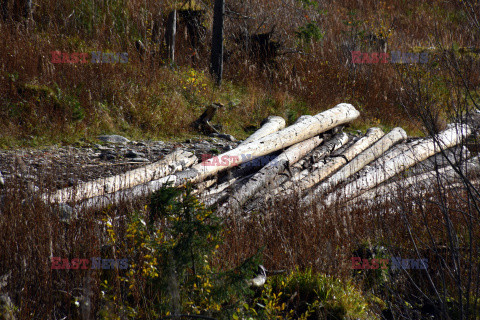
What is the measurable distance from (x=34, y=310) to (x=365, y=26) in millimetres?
13369

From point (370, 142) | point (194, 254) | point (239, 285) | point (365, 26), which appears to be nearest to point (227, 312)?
point (239, 285)

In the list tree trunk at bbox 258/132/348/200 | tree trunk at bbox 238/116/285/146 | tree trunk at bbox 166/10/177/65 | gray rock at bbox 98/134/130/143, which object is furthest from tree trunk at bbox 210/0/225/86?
tree trunk at bbox 258/132/348/200

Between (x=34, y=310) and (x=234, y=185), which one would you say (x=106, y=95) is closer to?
(x=234, y=185)

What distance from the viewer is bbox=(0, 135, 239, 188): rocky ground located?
190 inches

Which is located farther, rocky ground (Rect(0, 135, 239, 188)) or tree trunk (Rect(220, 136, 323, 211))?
rocky ground (Rect(0, 135, 239, 188))

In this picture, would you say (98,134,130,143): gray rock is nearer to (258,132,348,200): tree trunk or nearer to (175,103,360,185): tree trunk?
(175,103,360,185): tree trunk

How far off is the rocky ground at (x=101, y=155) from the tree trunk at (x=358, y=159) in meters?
1.81

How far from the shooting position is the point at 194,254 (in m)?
2.32

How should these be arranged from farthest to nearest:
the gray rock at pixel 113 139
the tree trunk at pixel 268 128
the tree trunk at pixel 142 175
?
the tree trunk at pixel 268 128 → the gray rock at pixel 113 139 → the tree trunk at pixel 142 175

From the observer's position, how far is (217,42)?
8539 millimetres

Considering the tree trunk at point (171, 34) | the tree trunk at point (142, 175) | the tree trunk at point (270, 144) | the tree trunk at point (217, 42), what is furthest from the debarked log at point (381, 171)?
the tree trunk at point (171, 34)

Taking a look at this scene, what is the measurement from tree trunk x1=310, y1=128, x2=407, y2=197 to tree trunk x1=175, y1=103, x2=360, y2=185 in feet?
2.10

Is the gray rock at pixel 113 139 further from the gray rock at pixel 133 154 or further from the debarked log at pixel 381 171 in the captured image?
the debarked log at pixel 381 171

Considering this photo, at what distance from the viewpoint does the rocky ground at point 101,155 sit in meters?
4.82
